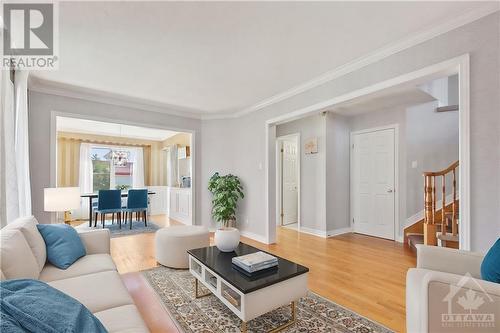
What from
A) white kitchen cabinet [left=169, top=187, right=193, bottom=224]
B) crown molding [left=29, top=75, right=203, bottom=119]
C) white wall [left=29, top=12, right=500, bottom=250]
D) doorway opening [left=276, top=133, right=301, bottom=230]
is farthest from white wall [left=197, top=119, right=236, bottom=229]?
doorway opening [left=276, top=133, right=301, bottom=230]

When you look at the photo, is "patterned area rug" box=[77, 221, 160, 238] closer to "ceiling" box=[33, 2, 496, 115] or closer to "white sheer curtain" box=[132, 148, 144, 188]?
"white sheer curtain" box=[132, 148, 144, 188]

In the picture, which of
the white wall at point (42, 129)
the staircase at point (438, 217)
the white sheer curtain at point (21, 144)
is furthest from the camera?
the white wall at point (42, 129)

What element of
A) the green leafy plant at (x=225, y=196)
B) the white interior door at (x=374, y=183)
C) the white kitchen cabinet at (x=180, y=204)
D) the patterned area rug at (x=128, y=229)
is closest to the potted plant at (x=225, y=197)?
the green leafy plant at (x=225, y=196)

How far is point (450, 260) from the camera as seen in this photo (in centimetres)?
169

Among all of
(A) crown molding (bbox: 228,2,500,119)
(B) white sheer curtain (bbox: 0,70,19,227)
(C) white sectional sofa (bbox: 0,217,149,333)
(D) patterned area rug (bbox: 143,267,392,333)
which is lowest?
(D) patterned area rug (bbox: 143,267,392,333)

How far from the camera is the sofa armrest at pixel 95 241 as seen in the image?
2.33m

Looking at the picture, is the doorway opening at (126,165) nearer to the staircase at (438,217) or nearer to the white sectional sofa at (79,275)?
the white sectional sofa at (79,275)

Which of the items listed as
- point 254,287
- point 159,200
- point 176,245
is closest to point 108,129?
point 159,200

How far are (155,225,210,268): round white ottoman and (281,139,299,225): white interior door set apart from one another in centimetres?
294

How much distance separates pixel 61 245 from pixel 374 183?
4788mm

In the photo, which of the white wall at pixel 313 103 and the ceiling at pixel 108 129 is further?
the ceiling at pixel 108 129

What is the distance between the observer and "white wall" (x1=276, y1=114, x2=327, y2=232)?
4.71 m

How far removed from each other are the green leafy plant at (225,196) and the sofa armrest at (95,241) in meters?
2.31

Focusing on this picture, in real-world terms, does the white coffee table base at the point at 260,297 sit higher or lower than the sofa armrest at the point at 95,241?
lower
